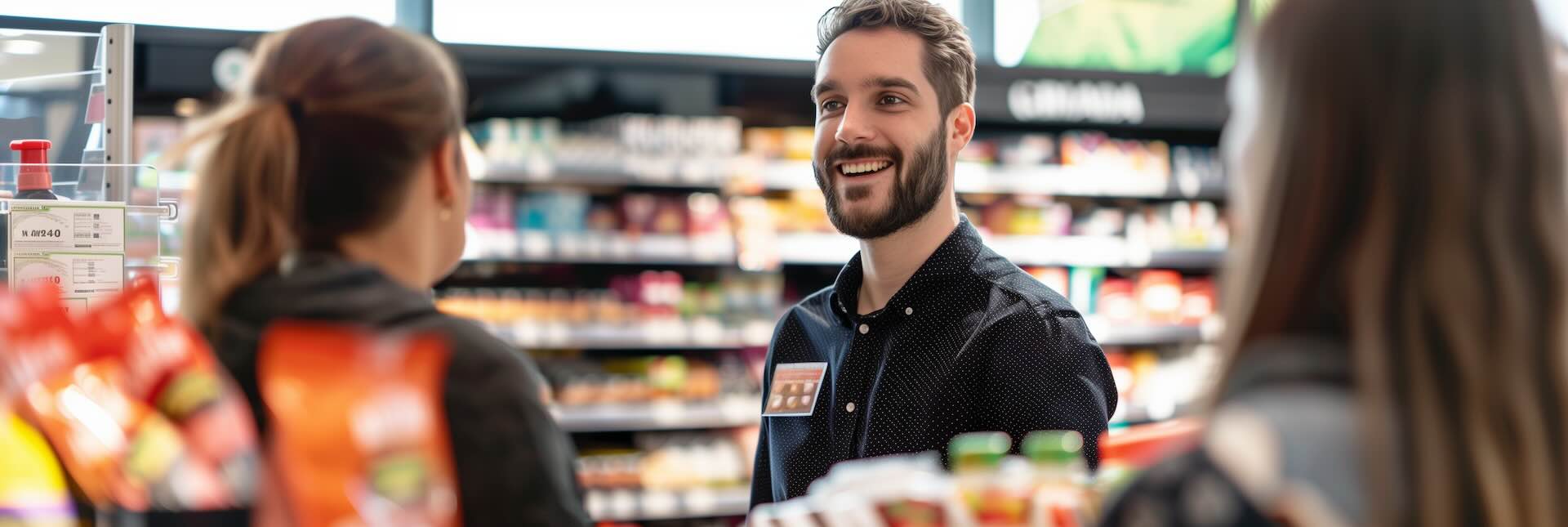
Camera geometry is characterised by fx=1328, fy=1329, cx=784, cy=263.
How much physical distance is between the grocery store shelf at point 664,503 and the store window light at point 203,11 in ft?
6.67

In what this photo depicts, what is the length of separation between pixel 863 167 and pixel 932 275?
22 cm

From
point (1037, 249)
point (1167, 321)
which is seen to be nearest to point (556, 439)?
point (1037, 249)

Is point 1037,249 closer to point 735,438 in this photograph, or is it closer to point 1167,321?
point 1167,321

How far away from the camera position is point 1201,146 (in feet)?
22.3

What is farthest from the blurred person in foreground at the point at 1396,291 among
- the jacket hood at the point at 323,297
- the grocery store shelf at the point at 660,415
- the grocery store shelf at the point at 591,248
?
the grocery store shelf at the point at 591,248

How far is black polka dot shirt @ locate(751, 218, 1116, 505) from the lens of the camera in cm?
208

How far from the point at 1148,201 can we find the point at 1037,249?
3.04ft

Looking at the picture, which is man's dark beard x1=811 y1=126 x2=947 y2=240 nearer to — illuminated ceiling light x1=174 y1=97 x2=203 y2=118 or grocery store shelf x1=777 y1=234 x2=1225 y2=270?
grocery store shelf x1=777 y1=234 x2=1225 y2=270

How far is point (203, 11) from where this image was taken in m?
5.21

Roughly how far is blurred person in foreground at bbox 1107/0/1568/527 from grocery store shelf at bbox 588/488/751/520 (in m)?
4.36

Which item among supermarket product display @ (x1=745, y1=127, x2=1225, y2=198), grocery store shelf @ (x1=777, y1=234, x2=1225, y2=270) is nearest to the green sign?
supermarket product display @ (x1=745, y1=127, x2=1225, y2=198)

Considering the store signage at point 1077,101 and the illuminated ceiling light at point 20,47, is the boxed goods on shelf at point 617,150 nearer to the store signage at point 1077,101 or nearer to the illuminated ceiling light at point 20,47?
the store signage at point 1077,101

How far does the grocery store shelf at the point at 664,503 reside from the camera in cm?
517

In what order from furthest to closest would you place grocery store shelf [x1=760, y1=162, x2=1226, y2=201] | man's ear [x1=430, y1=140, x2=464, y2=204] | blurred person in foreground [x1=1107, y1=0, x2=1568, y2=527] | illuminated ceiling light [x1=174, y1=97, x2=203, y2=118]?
grocery store shelf [x1=760, y1=162, x2=1226, y2=201] → illuminated ceiling light [x1=174, y1=97, x2=203, y2=118] → man's ear [x1=430, y1=140, x2=464, y2=204] → blurred person in foreground [x1=1107, y1=0, x2=1568, y2=527]
